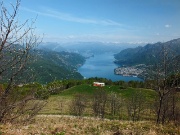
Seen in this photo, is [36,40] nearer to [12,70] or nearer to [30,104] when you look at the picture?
[12,70]

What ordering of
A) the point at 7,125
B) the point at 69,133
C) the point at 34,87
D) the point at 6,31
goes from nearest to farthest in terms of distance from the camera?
the point at 6,31, the point at 34,87, the point at 7,125, the point at 69,133

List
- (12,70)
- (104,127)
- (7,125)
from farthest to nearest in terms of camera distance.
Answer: (104,127), (7,125), (12,70)

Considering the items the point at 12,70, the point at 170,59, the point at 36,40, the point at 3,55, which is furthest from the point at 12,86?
the point at 170,59

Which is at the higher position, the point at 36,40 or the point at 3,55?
the point at 36,40

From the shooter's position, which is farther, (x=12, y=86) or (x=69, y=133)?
(x=69, y=133)

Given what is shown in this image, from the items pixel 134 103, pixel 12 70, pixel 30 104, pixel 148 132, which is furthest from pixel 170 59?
pixel 134 103

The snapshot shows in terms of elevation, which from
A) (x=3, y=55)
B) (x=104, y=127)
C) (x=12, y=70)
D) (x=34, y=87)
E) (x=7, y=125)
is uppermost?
(x=3, y=55)

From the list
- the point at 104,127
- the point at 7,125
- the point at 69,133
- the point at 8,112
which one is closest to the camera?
the point at 8,112

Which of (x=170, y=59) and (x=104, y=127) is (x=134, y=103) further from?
(x=104, y=127)

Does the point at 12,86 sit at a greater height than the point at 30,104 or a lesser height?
greater
